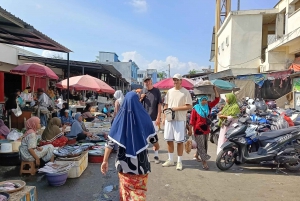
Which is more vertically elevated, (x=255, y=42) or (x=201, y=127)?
(x=255, y=42)

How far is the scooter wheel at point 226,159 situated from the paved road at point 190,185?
13cm

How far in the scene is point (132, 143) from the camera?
8.12ft

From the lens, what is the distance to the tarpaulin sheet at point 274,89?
12.0m

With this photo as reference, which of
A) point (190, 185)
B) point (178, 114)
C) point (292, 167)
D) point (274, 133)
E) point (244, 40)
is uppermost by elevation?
point (244, 40)

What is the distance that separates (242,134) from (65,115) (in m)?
6.77

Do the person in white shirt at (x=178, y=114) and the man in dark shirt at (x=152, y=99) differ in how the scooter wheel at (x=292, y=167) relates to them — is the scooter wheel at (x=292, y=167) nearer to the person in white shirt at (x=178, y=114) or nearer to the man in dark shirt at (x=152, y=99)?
the person in white shirt at (x=178, y=114)

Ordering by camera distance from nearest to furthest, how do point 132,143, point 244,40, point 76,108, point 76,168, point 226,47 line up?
1. point 132,143
2. point 76,168
3. point 76,108
4. point 244,40
5. point 226,47

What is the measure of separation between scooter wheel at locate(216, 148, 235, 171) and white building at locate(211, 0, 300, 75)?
1086cm

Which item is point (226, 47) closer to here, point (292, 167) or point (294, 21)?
point (294, 21)

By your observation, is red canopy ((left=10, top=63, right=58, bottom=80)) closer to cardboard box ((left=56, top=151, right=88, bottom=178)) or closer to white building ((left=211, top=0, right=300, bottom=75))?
cardboard box ((left=56, top=151, right=88, bottom=178))

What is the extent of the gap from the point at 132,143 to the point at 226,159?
10.9 feet

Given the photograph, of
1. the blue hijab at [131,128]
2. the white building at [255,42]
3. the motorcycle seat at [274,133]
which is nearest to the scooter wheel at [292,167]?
the motorcycle seat at [274,133]

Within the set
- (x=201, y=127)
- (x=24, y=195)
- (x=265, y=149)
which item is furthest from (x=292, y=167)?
(x=24, y=195)

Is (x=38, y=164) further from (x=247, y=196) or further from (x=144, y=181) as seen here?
(x=247, y=196)
